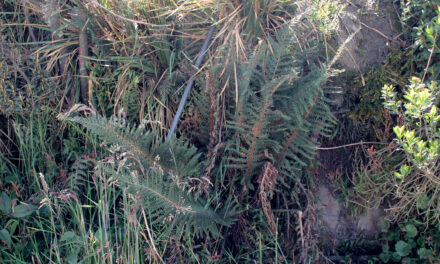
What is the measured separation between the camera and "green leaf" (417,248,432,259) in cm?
273

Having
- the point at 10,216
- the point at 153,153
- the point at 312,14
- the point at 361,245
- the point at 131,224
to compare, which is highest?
the point at 312,14

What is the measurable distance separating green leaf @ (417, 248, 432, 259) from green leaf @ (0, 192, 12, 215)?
2.77 metres

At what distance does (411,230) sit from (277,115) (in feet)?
4.15

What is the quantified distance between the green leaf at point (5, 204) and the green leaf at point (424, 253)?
9.07 feet

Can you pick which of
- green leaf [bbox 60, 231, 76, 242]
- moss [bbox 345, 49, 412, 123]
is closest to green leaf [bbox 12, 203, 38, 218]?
green leaf [bbox 60, 231, 76, 242]

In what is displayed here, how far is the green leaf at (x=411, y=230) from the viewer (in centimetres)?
278

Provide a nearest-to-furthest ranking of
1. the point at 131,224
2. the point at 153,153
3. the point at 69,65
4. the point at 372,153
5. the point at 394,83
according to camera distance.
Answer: the point at 131,224 → the point at 153,153 → the point at 372,153 → the point at 394,83 → the point at 69,65

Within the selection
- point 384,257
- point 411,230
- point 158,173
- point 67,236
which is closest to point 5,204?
point 67,236

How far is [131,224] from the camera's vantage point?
231 centimetres

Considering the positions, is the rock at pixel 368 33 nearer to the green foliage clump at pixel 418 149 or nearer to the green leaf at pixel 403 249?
the green foliage clump at pixel 418 149

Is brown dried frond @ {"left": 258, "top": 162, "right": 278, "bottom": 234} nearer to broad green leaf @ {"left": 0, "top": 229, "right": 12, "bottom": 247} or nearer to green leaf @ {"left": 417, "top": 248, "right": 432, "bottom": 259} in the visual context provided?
green leaf @ {"left": 417, "top": 248, "right": 432, "bottom": 259}

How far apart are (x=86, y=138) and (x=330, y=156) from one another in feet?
5.99

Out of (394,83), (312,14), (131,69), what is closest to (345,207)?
(394,83)

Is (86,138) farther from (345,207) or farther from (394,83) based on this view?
(394,83)
